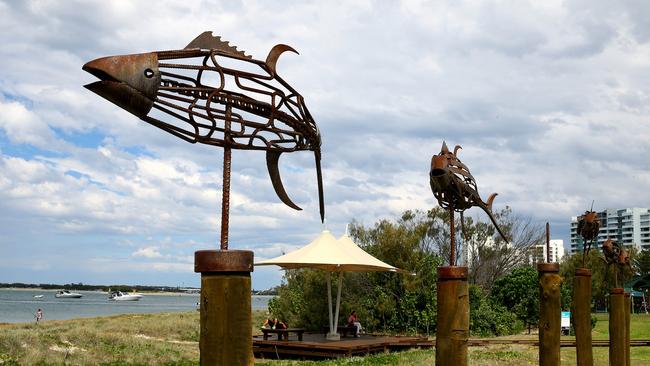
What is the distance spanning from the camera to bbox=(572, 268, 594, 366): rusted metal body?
9328mm

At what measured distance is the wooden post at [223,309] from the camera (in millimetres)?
3898

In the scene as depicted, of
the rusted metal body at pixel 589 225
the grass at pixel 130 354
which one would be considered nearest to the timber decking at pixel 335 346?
the grass at pixel 130 354

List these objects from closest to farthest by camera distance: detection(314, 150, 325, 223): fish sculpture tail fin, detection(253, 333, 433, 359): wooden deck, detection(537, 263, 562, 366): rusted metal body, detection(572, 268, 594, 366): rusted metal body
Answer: detection(314, 150, 325, 223): fish sculpture tail fin → detection(537, 263, 562, 366): rusted metal body → detection(572, 268, 594, 366): rusted metal body → detection(253, 333, 433, 359): wooden deck

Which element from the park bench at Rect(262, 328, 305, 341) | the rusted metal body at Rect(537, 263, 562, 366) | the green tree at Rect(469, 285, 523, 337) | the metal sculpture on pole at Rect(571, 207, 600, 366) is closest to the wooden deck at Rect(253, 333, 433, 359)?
the park bench at Rect(262, 328, 305, 341)

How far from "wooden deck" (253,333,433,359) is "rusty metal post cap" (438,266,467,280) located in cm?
998

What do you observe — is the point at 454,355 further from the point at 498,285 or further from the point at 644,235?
the point at 644,235

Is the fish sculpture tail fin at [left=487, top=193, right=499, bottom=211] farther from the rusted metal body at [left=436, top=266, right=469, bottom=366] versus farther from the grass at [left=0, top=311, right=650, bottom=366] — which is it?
the grass at [left=0, top=311, right=650, bottom=366]

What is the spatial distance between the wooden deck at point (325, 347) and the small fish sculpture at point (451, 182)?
367 inches

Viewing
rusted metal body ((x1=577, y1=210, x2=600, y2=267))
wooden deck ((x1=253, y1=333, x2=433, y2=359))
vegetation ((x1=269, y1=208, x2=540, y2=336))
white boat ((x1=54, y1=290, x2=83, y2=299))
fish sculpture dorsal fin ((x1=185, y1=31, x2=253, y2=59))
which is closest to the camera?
fish sculpture dorsal fin ((x1=185, y1=31, x2=253, y2=59))

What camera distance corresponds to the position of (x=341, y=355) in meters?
15.8

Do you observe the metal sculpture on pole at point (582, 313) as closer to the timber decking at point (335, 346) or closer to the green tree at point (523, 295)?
the timber decking at point (335, 346)

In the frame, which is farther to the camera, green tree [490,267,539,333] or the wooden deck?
green tree [490,267,539,333]

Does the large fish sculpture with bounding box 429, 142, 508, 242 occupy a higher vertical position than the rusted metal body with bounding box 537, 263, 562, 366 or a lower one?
higher

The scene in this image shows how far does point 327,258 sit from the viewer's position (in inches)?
651
